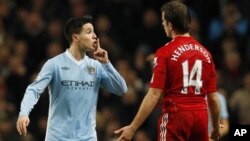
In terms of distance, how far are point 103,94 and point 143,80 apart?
67 centimetres

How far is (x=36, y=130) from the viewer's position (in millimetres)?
13531

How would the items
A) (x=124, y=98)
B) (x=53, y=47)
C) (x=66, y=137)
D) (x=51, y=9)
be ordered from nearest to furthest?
(x=66, y=137) → (x=124, y=98) → (x=53, y=47) → (x=51, y=9)

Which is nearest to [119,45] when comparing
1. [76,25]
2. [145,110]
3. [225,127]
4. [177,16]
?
[225,127]

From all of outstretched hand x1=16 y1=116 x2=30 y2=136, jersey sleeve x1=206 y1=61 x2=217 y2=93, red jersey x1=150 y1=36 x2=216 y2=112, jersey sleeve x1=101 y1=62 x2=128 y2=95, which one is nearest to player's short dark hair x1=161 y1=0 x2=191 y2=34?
red jersey x1=150 y1=36 x2=216 y2=112

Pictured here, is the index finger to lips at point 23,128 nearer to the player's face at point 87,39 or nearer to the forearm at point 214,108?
the player's face at point 87,39

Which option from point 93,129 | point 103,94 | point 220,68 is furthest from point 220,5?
point 93,129

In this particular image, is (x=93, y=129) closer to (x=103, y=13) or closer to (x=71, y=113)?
(x=71, y=113)

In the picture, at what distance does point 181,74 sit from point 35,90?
5.02 feet

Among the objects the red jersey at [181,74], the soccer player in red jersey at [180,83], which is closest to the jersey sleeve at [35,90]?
the soccer player in red jersey at [180,83]

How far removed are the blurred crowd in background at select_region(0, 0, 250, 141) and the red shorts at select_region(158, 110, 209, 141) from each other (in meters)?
4.16

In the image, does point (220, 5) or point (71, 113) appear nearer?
point (71, 113)

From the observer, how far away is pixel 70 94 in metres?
8.91

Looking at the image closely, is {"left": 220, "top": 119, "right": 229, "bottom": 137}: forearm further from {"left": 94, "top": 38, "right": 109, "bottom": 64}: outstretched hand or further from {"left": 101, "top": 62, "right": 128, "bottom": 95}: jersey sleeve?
{"left": 94, "top": 38, "right": 109, "bottom": 64}: outstretched hand

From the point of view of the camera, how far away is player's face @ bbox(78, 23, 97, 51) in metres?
9.09
